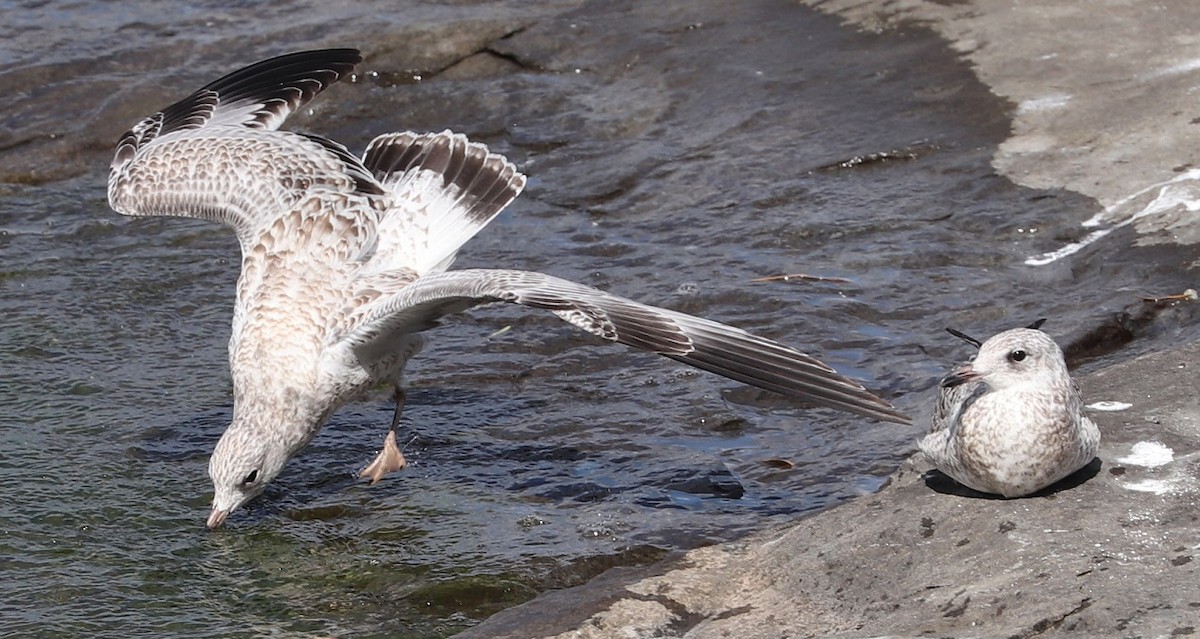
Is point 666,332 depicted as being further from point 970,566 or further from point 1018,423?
point 970,566

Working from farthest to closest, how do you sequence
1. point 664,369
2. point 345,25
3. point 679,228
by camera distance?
point 345,25
point 679,228
point 664,369

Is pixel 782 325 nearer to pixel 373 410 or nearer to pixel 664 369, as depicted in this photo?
pixel 664 369

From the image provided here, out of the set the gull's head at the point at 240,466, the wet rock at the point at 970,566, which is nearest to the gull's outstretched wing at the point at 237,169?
the gull's head at the point at 240,466

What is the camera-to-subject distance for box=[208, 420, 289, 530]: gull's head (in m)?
5.17

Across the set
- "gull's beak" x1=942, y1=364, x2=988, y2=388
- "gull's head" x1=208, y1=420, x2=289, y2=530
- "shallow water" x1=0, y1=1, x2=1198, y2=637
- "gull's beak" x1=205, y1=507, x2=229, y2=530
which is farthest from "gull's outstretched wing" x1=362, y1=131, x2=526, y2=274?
"gull's beak" x1=942, y1=364, x2=988, y2=388

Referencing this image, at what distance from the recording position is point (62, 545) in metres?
4.98

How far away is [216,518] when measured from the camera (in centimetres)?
513

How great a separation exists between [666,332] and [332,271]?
1.72 metres

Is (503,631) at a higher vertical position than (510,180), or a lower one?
lower

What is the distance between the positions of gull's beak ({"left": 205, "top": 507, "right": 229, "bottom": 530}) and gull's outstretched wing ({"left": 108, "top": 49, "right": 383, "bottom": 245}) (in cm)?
138

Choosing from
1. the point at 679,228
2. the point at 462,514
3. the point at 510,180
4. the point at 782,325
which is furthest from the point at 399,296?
the point at 679,228

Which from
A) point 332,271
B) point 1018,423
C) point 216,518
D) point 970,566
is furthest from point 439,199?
point 970,566

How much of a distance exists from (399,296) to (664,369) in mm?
1381

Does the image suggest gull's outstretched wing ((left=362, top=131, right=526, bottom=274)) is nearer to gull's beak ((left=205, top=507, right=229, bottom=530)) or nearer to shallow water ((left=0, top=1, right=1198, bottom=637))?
shallow water ((left=0, top=1, right=1198, bottom=637))
